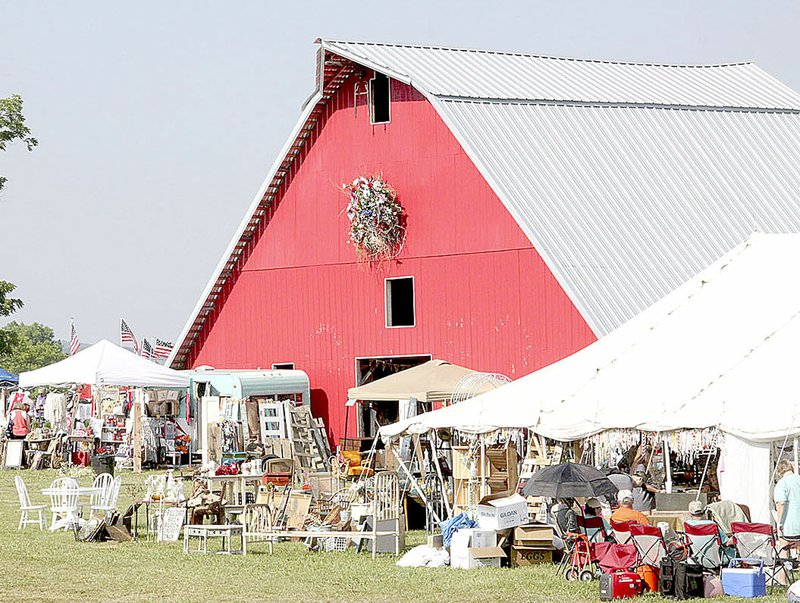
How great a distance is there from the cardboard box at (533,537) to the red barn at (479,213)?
9.68 meters

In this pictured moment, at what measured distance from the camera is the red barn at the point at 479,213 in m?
28.2

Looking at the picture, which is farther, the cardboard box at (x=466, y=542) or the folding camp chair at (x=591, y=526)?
the cardboard box at (x=466, y=542)

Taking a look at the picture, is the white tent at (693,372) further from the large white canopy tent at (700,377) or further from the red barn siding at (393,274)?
the red barn siding at (393,274)

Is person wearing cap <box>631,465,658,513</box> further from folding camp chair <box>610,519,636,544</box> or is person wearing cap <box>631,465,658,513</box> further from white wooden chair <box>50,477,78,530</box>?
white wooden chair <box>50,477,78,530</box>

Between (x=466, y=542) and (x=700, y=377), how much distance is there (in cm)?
328

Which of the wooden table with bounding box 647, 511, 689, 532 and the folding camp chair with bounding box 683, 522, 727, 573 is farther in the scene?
the wooden table with bounding box 647, 511, 689, 532

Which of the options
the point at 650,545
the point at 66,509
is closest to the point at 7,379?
the point at 66,509

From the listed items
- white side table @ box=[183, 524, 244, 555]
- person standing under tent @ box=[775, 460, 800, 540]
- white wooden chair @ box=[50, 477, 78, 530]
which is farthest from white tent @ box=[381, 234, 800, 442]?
white wooden chair @ box=[50, 477, 78, 530]

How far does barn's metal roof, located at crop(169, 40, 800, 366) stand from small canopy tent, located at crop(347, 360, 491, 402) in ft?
9.26

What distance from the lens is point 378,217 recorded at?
99.6ft

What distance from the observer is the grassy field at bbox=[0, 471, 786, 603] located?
14711 millimetres

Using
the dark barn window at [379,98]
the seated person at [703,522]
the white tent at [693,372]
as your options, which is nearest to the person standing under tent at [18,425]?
the dark barn window at [379,98]

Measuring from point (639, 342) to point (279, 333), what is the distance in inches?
575

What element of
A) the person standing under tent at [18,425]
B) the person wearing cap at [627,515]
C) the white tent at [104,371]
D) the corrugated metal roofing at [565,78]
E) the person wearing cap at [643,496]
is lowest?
the person wearing cap at [627,515]
